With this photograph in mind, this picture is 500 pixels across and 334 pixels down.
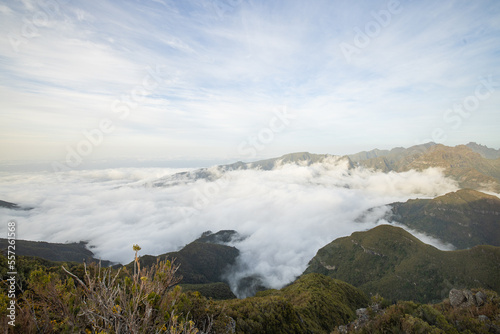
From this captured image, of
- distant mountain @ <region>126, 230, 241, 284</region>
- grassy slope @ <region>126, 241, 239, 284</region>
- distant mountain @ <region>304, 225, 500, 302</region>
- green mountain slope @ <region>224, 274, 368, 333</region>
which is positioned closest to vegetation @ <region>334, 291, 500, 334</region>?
green mountain slope @ <region>224, 274, 368, 333</region>

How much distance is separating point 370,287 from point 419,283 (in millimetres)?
24734

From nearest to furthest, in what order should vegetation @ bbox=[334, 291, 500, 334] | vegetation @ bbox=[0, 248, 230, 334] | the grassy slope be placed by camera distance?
1. vegetation @ bbox=[0, 248, 230, 334]
2. vegetation @ bbox=[334, 291, 500, 334]
3. the grassy slope

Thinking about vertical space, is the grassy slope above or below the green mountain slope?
below

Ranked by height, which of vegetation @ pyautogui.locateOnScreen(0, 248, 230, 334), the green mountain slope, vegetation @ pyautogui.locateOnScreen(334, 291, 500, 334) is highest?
vegetation @ pyautogui.locateOnScreen(0, 248, 230, 334)

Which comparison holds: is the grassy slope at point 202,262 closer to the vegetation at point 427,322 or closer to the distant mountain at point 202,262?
the distant mountain at point 202,262

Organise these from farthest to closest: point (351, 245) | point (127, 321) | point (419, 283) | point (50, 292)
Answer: point (351, 245)
point (419, 283)
point (50, 292)
point (127, 321)

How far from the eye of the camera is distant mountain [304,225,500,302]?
104500mm

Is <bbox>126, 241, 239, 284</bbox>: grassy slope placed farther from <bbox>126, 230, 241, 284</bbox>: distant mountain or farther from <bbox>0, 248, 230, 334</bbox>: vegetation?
<bbox>0, 248, 230, 334</bbox>: vegetation

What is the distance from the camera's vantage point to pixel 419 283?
111 metres

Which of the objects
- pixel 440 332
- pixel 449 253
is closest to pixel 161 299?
pixel 440 332

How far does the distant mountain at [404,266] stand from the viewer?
104500mm

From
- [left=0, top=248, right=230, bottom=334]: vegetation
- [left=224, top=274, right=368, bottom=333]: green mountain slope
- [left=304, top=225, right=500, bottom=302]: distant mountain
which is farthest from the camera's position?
[left=304, top=225, right=500, bottom=302]: distant mountain

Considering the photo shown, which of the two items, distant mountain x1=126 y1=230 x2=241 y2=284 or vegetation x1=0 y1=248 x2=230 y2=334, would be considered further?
distant mountain x1=126 y1=230 x2=241 y2=284

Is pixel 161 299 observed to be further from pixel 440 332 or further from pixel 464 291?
pixel 464 291
